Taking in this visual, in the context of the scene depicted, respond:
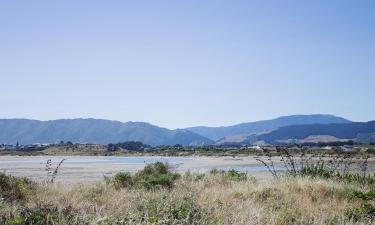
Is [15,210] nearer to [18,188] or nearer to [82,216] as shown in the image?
[82,216]

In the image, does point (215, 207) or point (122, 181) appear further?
point (122, 181)

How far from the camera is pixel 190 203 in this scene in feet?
27.0

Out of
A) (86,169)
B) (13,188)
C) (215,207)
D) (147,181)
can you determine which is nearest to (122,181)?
(147,181)

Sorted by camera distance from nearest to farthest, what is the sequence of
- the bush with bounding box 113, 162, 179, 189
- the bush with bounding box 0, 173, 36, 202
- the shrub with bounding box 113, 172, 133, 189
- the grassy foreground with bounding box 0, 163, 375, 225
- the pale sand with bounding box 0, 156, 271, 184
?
the grassy foreground with bounding box 0, 163, 375, 225 → the bush with bounding box 0, 173, 36, 202 → the bush with bounding box 113, 162, 179, 189 → the shrub with bounding box 113, 172, 133, 189 → the pale sand with bounding box 0, 156, 271, 184

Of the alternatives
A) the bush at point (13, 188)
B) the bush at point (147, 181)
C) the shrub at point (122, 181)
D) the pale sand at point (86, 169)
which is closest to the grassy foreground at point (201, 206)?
the bush at point (13, 188)

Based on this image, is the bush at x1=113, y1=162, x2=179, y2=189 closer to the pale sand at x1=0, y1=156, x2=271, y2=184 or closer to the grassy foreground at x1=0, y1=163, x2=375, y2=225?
the grassy foreground at x1=0, y1=163, x2=375, y2=225

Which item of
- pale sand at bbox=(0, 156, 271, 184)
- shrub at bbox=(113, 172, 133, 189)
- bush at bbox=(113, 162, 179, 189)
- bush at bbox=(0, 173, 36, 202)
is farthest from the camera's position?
pale sand at bbox=(0, 156, 271, 184)

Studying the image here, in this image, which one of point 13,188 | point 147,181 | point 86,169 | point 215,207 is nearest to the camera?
point 215,207

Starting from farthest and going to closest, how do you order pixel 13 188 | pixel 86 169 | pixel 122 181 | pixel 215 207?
pixel 86 169 < pixel 122 181 < pixel 13 188 < pixel 215 207

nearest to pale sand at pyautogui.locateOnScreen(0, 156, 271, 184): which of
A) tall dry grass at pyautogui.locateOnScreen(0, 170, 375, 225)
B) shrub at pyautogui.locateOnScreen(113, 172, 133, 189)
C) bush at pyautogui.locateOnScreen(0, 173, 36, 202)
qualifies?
bush at pyautogui.locateOnScreen(0, 173, 36, 202)

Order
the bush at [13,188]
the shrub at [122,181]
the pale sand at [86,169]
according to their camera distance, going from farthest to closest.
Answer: the pale sand at [86,169]
the shrub at [122,181]
the bush at [13,188]

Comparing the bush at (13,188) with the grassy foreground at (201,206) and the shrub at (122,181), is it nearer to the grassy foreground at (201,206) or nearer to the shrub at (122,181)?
the grassy foreground at (201,206)

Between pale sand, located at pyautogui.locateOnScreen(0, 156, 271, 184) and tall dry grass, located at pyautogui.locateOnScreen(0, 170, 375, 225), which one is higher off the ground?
tall dry grass, located at pyautogui.locateOnScreen(0, 170, 375, 225)

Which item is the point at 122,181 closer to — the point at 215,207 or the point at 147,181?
the point at 147,181
